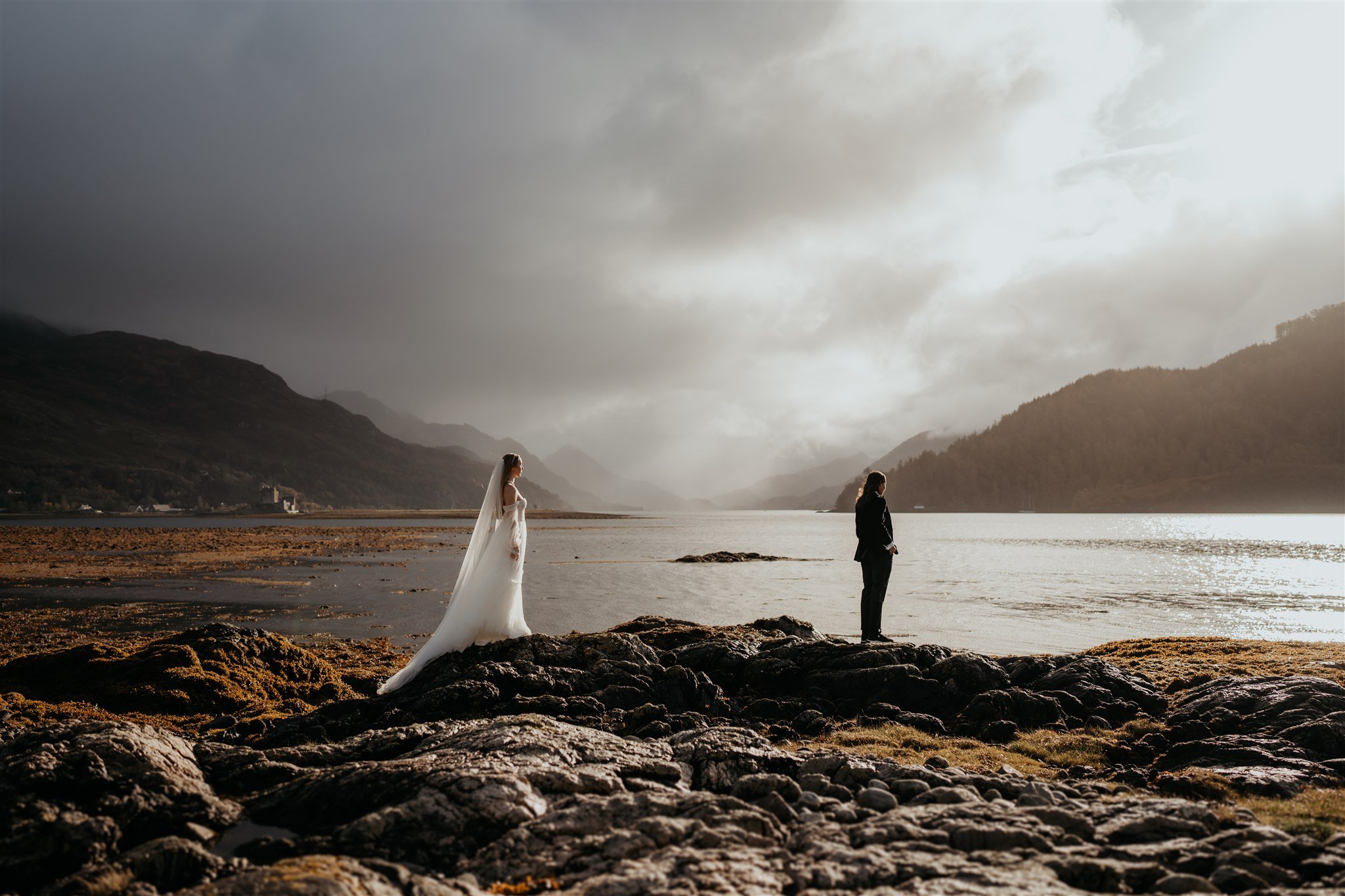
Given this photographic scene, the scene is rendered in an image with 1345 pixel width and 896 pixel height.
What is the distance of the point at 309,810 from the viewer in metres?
6.42

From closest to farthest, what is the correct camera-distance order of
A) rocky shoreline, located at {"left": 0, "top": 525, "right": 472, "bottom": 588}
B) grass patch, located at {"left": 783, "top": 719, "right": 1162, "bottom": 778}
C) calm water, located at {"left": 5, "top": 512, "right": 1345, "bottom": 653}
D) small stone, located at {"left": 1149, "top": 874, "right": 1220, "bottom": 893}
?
small stone, located at {"left": 1149, "top": 874, "right": 1220, "bottom": 893}, grass patch, located at {"left": 783, "top": 719, "right": 1162, "bottom": 778}, calm water, located at {"left": 5, "top": 512, "right": 1345, "bottom": 653}, rocky shoreline, located at {"left": 0, "top": 525, "right": 472, "bottom": 588}

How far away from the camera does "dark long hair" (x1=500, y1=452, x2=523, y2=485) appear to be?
41.5 feet

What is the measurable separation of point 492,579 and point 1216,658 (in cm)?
1584

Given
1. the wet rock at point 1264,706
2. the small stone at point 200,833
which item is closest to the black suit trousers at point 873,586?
the wet rock at point 1264,706

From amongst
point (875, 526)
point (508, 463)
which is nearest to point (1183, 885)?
point (875, 526)

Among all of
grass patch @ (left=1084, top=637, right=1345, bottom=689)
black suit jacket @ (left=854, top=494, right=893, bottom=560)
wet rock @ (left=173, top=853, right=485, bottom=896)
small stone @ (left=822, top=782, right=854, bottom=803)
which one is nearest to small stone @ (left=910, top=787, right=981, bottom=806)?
small stone @ (left=822, top=782, right=854, bottom=803)

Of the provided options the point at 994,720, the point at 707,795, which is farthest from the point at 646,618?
the point at 707,795

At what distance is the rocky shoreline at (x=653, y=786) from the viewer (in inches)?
199

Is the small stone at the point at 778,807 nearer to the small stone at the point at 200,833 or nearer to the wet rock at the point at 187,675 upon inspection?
the small stone at the point at 200,833

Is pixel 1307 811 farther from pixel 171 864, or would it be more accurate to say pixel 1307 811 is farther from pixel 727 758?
pixel 171 864

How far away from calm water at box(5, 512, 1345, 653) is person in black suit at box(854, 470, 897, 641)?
4.36 meters

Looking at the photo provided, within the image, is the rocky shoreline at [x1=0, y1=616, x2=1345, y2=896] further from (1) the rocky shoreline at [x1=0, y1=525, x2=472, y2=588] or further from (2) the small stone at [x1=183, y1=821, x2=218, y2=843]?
(1) the rocky shoreline at [x1=0, y1=525, x2=472, y2=588]

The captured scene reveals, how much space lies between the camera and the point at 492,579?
524 inches

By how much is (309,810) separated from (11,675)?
434 inches
